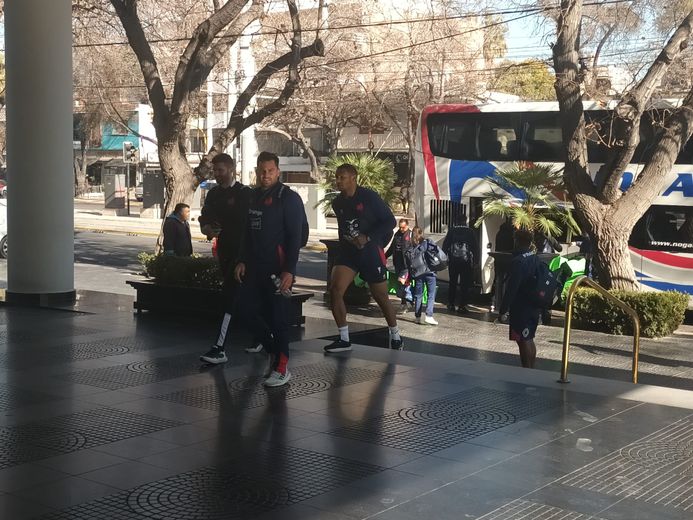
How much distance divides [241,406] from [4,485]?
220 cm

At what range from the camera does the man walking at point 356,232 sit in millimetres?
9281

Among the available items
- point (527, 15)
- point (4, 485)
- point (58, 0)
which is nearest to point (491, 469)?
point (4, 485)

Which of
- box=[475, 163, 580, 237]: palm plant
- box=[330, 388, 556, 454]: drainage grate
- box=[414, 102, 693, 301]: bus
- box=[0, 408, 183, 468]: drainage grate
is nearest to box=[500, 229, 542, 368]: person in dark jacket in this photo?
box=[330, 388, 556, 454]: drainage grate

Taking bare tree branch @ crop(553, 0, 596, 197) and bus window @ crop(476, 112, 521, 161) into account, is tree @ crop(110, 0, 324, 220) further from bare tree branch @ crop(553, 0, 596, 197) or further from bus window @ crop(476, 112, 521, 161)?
bare tree branch @ crop(553, 0, 596, 197)

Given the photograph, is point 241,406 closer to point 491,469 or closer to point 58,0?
point 491,469

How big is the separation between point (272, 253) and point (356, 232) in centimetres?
160

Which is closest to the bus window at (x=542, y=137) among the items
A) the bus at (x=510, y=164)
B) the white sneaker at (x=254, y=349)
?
the bus at (x=510, y=164)

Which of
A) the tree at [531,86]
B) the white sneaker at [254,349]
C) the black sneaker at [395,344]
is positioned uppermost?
the tree at [531,86]

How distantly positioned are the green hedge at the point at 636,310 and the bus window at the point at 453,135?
220 inches

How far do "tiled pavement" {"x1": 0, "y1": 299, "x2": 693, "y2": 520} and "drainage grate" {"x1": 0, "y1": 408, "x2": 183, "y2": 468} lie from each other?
0.06 feet

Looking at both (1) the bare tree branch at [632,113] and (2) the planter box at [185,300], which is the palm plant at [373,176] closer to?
(1) the bare tree branch at [632,113]

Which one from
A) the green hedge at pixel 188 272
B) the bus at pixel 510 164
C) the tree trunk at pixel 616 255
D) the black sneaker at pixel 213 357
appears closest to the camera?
the black sneaker at pixel 213 357

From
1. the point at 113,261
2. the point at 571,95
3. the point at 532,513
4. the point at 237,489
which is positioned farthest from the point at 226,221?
the point at 113,261

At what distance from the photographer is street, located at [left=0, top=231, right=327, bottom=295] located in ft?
67.5
